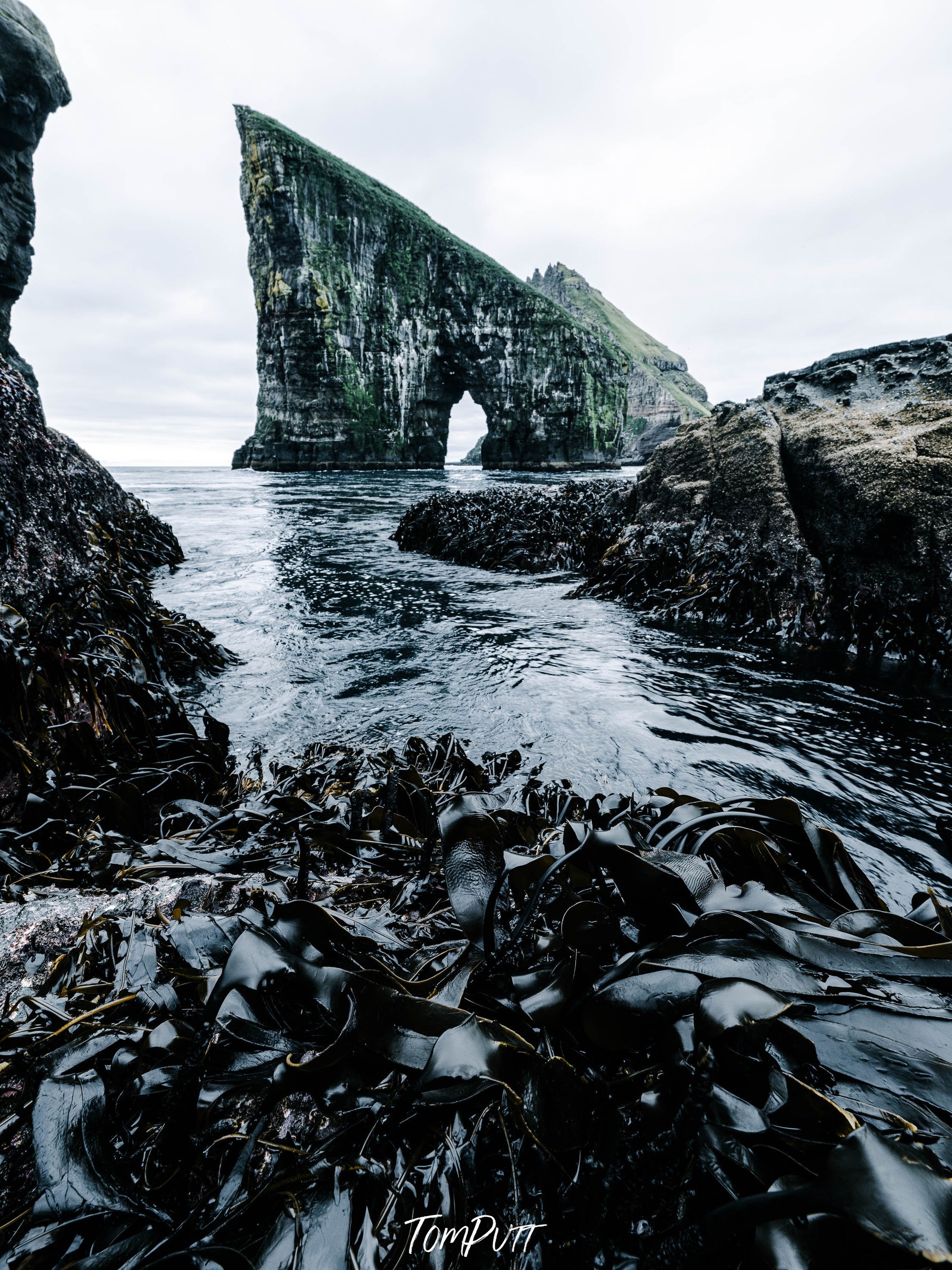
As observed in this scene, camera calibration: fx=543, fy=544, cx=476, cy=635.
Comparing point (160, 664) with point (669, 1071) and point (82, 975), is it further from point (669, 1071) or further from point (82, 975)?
point (669, 1071)

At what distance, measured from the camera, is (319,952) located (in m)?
0.98

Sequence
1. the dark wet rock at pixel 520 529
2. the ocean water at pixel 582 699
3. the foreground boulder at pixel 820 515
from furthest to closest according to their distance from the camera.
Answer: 1. the dark wet rock at pixel 520 529
2. the foreground boulder at pixel 820 515
3. the ocean water at pixel 582 699

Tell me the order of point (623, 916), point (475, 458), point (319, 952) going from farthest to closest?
point (475, 458) → point (623, 916) → point (319, 952)

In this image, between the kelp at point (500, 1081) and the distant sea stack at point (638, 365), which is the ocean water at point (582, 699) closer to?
the kelp at point (500, 1081)

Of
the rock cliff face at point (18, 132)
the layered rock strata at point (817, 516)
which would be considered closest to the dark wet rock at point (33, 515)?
the layered rock strata at point (817, 516)

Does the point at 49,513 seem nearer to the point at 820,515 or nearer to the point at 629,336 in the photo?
the point at 820,515

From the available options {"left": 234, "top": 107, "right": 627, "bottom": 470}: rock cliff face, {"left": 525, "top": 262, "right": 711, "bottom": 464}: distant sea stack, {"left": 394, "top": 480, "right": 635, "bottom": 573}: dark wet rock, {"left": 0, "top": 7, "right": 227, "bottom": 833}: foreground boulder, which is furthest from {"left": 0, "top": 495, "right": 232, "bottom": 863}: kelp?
{"left": 525, "top": 262, "right": 711, "bottom": 464}: distant sea stack

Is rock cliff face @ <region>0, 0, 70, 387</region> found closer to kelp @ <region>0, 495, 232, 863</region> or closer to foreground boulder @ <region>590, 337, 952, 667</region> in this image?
kelp @ <region>0, 495, 232, 863</region>

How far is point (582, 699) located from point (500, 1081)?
7.98 ft

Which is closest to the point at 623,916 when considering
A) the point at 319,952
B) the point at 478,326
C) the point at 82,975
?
the point at 319,952

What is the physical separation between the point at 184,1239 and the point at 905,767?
2718 mm

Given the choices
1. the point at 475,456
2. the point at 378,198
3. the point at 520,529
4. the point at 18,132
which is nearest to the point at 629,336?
the point at 475,456

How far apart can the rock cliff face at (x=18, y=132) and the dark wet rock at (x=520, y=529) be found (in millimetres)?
32750

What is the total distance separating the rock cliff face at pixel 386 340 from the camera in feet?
133
